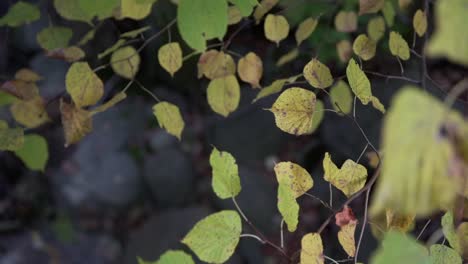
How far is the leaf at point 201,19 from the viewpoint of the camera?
2.64 feet

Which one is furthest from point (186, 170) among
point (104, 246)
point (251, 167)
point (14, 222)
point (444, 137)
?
point (444, 137)

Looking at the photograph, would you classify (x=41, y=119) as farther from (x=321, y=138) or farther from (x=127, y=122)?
(x=127, y=122)

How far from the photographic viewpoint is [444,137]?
12.3 inches

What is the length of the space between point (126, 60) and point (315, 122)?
0.41 metres

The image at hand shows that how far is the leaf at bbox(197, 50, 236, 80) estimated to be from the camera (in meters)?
1.01

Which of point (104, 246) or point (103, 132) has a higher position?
point (103, 132)

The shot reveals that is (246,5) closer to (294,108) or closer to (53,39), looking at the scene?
(294,108)

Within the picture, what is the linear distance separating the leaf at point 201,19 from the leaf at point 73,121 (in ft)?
0.88

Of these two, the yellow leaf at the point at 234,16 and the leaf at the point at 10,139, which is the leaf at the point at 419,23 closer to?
the yellow leaf at the point at 234,16

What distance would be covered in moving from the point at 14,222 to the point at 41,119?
1801 millimetres

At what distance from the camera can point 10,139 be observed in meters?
0.92

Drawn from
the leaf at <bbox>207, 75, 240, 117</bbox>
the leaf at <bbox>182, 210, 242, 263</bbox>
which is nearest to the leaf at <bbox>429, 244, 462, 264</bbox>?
the leaf at <bbox>182, 210, 242, 263</bbox>

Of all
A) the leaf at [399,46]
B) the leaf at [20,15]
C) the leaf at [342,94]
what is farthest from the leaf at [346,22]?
the leaf at [20,15]

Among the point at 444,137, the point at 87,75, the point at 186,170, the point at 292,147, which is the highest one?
the point at 444,137
